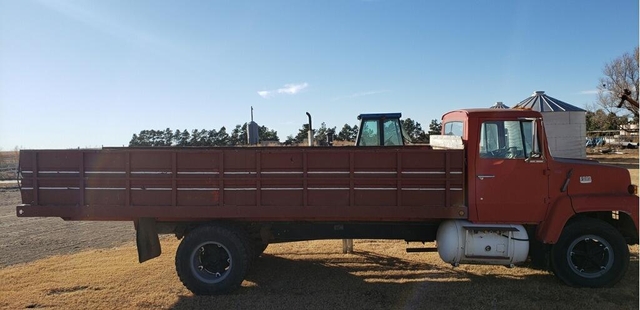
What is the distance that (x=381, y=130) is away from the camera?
32.5 feet

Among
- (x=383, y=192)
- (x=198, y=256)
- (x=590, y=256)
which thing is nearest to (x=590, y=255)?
(x=590, y=256)

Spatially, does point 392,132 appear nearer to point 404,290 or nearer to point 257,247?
point 257,247

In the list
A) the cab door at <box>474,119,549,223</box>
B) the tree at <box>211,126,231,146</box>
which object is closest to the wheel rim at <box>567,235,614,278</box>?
the cab door at <box>474,119,549,223</box>

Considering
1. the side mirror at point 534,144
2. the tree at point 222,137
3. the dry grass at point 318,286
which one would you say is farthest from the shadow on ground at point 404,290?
the tree at point 222,137

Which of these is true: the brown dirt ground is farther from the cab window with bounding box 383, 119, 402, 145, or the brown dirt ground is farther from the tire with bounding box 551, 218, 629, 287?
the cab window with bounding box 383, 119, 402, 145

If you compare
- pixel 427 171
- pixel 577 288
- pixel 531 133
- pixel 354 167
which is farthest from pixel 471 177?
pixel 577 288

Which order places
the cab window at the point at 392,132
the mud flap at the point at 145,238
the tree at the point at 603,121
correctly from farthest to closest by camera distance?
the tree at the point at 603,121 < the cab window at the point at 392,132 < the mud flap at the point at 145,238

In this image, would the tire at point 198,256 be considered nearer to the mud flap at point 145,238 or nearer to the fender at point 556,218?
the mud flap at point 145,238

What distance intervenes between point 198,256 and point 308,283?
1.51m

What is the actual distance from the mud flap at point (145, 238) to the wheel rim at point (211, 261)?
0.68 metres

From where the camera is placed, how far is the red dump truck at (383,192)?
5.22m

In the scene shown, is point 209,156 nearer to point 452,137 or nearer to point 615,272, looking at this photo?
point 452,137

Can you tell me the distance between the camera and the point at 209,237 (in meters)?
5.42

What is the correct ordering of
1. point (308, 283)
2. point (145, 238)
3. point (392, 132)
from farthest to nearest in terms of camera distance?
1. point (392, 132)
2. point (308, 283)
3. point (145, 238)
